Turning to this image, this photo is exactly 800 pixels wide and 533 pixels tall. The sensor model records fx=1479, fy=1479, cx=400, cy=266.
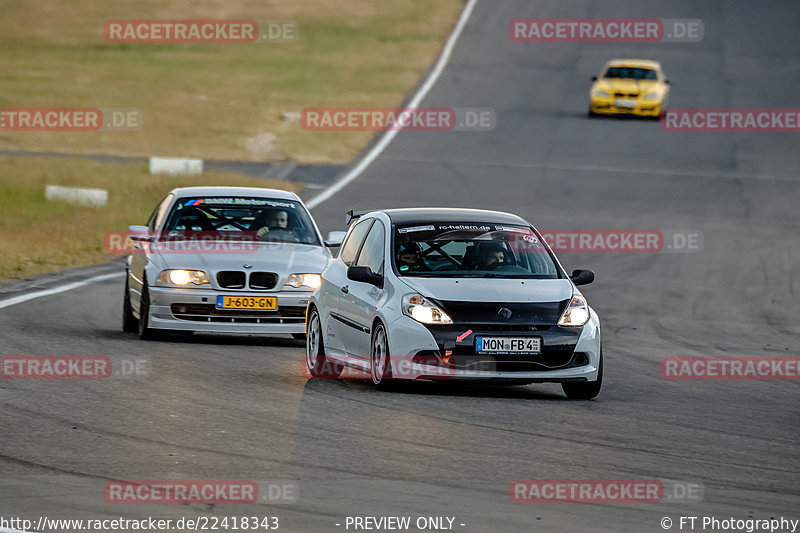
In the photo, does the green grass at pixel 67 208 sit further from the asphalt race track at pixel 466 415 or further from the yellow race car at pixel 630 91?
the yellow race car at pixel 630 91

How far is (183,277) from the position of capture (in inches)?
560

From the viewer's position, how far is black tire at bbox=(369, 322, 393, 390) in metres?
11.1

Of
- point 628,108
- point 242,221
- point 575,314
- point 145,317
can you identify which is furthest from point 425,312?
point 628,108

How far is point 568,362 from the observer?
1108cm

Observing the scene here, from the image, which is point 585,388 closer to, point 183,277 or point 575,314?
point 575,314

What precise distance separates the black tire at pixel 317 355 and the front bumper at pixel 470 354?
1.46 m

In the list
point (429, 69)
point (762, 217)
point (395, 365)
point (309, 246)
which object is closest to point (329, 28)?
point (429, 69)

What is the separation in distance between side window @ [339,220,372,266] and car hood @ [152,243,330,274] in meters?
1.37

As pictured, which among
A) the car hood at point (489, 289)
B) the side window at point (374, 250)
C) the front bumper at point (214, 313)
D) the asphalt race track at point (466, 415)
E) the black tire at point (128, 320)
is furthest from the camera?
the black tire at point (128, 320)

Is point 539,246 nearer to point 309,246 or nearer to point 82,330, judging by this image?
point 309,246

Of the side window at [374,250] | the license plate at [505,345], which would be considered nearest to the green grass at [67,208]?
the side window at [374,250]

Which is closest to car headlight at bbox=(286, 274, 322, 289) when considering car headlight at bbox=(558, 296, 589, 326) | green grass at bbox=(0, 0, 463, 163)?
car headlight at bbox=(558, 296, 589, 326)

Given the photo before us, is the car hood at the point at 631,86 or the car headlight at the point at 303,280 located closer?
the car headlight at the point at 303,280

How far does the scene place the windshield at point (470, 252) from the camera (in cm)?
1173
